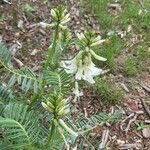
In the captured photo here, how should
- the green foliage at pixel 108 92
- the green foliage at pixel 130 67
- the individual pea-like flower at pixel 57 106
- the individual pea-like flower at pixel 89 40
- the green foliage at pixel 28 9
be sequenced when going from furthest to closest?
the green foliage at pixel 28 9, the green foliage at pixel 130 67, the green foliage at pixel 108 92, the individual pea-like flower at pixel 89 40, the individual pea-like flower at pixel 57 106

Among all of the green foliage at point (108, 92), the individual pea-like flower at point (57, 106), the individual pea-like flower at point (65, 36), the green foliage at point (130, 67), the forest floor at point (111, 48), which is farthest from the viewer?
the green foliage at point (130, 67)

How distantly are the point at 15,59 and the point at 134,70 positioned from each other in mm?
1073

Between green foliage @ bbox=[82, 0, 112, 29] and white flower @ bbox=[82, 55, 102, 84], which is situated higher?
white flower @ bbox=[82, 55, 102, 84]

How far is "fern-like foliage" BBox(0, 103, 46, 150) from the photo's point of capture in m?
2.79

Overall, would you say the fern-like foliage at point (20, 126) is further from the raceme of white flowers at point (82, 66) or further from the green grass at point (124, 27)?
the green grass at point (124, 27)

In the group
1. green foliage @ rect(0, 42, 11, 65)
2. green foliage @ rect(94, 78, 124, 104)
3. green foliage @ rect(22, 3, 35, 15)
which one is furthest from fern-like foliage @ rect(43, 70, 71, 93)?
green foliage @ rect(22, 3, 35, 15)

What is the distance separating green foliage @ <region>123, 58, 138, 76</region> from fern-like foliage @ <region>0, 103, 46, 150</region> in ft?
6.33

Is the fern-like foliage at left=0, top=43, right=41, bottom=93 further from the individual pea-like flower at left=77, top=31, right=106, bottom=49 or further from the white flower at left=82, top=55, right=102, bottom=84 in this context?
the individual pea-like flower at left=77, top=31, right=106, bottom=49

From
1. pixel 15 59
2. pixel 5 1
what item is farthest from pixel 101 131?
pixel 5 1

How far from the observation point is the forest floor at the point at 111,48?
4.29m

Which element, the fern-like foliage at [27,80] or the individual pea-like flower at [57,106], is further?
the fern-like foliage at [27,80]

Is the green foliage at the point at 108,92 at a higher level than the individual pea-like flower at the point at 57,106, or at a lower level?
lower

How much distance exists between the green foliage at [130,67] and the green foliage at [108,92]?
0.96 feet

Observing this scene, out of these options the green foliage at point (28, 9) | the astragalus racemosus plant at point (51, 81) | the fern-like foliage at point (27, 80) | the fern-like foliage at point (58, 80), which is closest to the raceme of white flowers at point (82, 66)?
the astragalus racemosus plant at point (51, 81)
